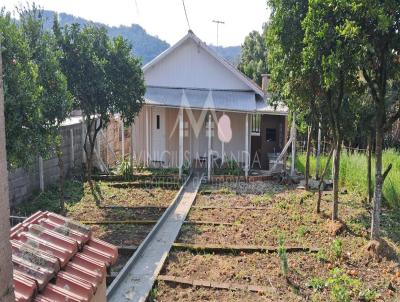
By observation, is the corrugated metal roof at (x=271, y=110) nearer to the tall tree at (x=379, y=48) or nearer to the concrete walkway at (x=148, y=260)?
the concrete walkway at (x=148, y=260)

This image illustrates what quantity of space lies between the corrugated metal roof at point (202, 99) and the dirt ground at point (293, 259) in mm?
5269

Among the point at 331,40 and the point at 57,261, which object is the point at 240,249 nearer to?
the point at 331,40

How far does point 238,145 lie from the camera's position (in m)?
17.8

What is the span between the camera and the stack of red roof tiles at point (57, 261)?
2.71 meters

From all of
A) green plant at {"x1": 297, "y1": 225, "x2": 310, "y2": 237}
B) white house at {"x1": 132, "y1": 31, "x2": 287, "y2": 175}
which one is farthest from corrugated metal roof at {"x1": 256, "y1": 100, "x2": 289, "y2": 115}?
green plant at {"x1": 297, "y1": 225, "x2": 310, "y2": 237}

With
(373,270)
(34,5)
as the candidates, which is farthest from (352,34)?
(34,5)

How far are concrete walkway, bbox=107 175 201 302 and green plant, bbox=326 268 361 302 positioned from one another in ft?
9.42

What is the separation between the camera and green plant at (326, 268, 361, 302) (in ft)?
18.3

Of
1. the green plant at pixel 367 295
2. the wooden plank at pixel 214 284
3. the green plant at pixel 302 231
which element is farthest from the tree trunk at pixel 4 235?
the green plant at pixel 302 231

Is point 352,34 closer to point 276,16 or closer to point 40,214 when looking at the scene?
point 276,16

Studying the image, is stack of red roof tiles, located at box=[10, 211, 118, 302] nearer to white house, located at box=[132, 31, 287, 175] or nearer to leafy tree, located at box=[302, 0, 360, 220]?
leafy tree, located at box=[302, 0, 360, 220]

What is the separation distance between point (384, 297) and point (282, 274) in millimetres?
1595

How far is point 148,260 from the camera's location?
299 inches

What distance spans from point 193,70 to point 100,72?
238 inches
